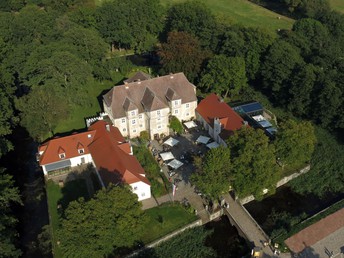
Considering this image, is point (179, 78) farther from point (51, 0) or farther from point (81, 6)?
point (51, 0)

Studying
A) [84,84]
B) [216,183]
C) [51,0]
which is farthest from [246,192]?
[51,0]

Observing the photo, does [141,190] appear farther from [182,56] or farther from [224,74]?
[182,56]

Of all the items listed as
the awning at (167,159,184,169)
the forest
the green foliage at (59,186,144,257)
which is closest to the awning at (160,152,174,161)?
the awning at (167,159,184,169)

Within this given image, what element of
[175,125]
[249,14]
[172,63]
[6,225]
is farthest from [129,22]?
[6,225]

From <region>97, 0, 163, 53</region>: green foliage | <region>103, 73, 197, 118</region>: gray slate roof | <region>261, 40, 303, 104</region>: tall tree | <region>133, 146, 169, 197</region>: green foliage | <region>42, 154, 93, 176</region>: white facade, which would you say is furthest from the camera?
<region>97, 0, 163, 53</region>: green foliage

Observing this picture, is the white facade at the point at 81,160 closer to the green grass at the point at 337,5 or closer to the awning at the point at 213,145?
the awning at the point at 213,145

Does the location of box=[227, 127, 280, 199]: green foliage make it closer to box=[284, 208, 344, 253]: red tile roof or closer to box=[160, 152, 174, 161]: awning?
box=[284, 208, 344, 253]: red tile roof

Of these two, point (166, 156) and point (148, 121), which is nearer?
point (166, 156)

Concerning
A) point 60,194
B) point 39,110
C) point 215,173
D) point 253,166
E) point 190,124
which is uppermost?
point 253,166
